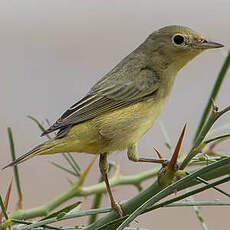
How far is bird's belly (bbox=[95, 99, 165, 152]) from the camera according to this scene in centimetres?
263

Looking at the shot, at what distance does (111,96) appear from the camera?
9.53 feet

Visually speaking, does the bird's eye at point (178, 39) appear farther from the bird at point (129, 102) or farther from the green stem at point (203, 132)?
the green stem at point (203, 132)

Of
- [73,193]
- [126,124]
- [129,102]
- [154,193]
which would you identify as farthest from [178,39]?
[154,193]

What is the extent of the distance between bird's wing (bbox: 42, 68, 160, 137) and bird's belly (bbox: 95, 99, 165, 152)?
55 millimetres

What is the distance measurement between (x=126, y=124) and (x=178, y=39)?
27.3 inches

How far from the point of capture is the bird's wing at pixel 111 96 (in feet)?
8.93

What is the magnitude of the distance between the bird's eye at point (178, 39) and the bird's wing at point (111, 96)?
23cm

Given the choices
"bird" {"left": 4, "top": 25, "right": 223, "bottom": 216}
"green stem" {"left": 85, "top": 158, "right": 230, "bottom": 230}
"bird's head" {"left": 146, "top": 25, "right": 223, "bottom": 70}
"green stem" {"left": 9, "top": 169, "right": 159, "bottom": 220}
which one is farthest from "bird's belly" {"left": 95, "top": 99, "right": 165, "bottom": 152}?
"green stem" {"left": 85, "top": 158, "right": 230, "bottom": 230}

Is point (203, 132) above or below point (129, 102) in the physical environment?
below

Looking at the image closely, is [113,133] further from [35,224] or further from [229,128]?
[35,224]

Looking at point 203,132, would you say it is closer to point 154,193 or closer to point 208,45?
point 154,193

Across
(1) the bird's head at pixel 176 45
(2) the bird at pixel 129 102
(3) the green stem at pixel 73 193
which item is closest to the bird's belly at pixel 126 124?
(2) the bird at pixel 129 102

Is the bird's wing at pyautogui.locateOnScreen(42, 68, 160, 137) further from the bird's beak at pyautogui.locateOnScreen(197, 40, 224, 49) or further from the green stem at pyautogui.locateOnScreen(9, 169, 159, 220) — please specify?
the green stem at pyautogui.locateOnScreen(9, 169, 159, 220)

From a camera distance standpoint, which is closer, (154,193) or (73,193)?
(154,193)
